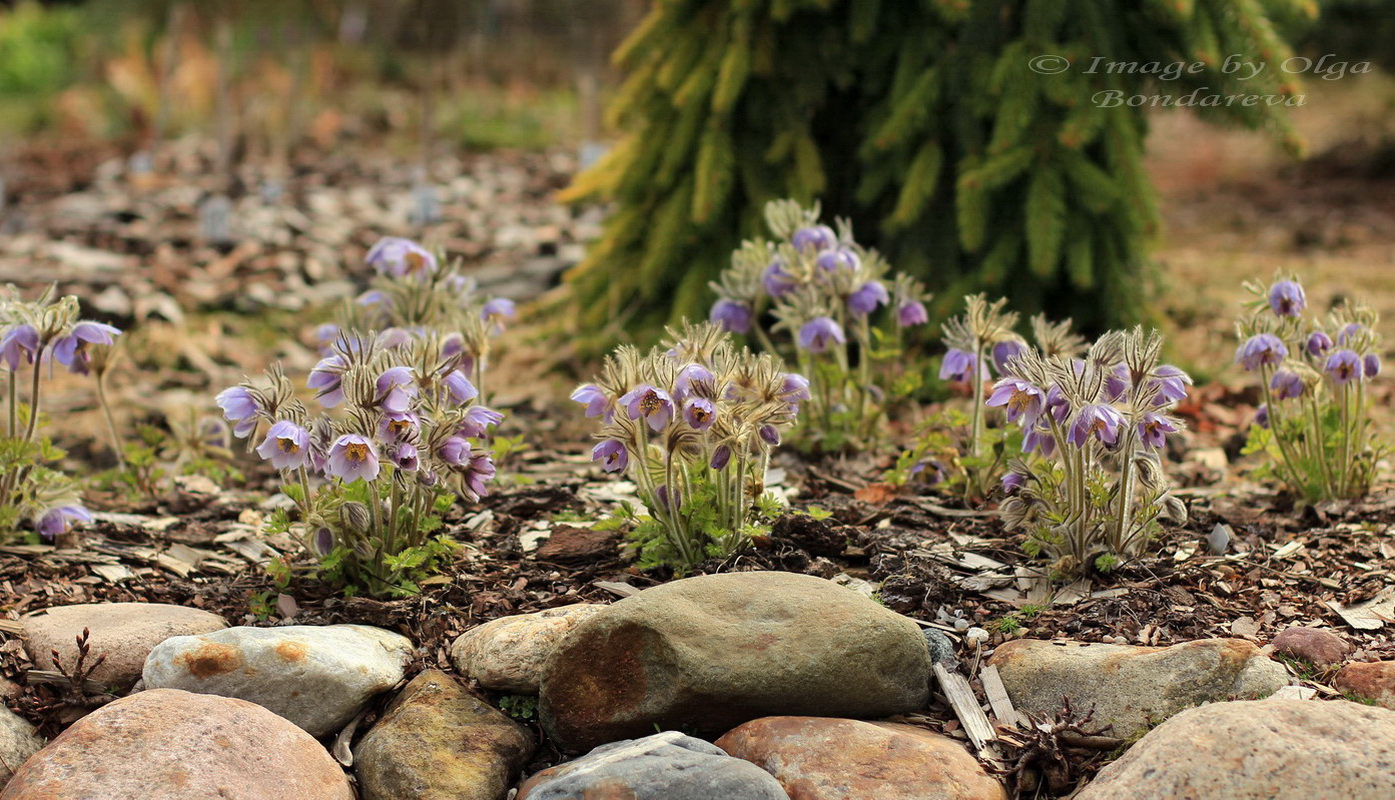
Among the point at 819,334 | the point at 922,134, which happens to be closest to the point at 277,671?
the point at 819,334

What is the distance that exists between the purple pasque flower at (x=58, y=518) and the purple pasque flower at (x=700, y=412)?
1718 mm

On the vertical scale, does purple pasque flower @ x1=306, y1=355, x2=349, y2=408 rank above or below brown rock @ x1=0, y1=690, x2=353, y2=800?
above

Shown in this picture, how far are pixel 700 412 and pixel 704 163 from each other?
2.31 m

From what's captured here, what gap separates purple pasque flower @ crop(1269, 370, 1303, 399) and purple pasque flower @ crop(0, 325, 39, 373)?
323 cm

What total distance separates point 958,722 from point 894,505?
1013mm

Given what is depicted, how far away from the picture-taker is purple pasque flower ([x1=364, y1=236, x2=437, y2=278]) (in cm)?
379

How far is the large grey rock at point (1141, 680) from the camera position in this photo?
2570mm

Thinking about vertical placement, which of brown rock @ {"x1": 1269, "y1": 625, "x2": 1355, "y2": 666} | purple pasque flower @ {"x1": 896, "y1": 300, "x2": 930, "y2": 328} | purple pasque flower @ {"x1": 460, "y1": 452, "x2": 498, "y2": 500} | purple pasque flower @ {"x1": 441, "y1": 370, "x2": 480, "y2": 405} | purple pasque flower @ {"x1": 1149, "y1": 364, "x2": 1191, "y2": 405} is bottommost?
purple pasque flower @ {"x1": 460, "y1": 452, "x2": 498, "y2": 500}

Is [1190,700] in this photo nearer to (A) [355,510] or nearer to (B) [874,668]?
(B) [874,668]

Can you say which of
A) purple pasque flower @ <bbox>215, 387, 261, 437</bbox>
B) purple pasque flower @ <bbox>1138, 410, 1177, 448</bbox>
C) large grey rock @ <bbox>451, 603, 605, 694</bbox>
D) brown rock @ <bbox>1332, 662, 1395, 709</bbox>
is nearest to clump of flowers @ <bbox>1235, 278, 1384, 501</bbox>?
purple pasque flower @ <bbox>1138, 410, 1177, 448</bbox>

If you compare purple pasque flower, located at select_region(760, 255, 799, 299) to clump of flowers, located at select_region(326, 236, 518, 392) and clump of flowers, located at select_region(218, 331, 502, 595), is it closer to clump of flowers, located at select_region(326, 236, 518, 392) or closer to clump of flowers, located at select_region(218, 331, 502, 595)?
clump of flowers, located at select_region(326, 236, 518, 392)

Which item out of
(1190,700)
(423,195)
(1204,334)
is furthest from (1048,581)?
(423,195)

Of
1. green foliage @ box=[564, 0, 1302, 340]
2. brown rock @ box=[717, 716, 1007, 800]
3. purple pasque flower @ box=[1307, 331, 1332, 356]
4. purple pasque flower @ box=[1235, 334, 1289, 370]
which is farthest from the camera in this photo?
green foliage @ box=[564, 0, 1302, 340]

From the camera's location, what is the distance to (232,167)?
8.94 m
